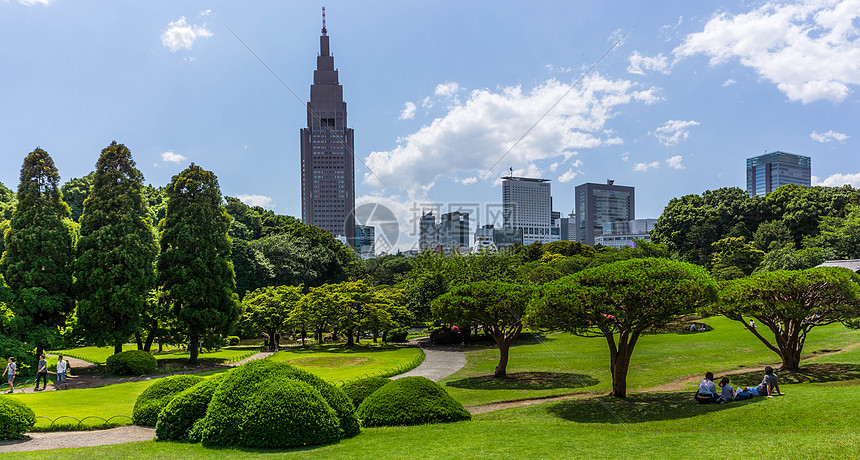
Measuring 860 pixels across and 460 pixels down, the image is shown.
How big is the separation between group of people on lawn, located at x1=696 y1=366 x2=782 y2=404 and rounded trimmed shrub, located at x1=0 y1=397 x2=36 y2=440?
16.5m

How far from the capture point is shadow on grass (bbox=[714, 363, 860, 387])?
15023 millimetres

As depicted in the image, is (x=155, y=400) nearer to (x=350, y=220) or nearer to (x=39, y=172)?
(x=39, y=172)

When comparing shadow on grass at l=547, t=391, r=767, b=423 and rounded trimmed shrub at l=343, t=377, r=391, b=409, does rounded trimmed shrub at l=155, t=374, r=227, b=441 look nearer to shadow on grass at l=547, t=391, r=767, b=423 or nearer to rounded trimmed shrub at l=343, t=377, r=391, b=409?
rounded trimmed shrub at l=343, t=377, r=391, b=409

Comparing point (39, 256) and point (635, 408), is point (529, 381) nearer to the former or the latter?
point (635, 408)

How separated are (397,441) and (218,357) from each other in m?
24.1

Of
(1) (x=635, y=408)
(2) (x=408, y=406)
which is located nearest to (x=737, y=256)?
(1) (x=635, y=408)

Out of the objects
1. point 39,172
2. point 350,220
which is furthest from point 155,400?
point 350,220

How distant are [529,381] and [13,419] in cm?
1552

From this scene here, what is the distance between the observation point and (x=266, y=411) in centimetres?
903

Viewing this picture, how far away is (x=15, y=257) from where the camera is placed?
2316cm

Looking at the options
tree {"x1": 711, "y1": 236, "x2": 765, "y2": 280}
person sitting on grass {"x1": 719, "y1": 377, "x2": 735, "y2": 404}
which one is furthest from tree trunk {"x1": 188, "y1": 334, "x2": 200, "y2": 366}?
tree {"x1": 711, "y1": 236, "x2": 765, "y2": 280}

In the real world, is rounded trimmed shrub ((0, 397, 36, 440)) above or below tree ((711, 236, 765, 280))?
below

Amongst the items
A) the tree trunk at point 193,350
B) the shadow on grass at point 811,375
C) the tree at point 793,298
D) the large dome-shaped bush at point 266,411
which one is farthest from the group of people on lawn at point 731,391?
the tree trunk at point 193,350

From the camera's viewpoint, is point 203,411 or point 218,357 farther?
point 218,357
